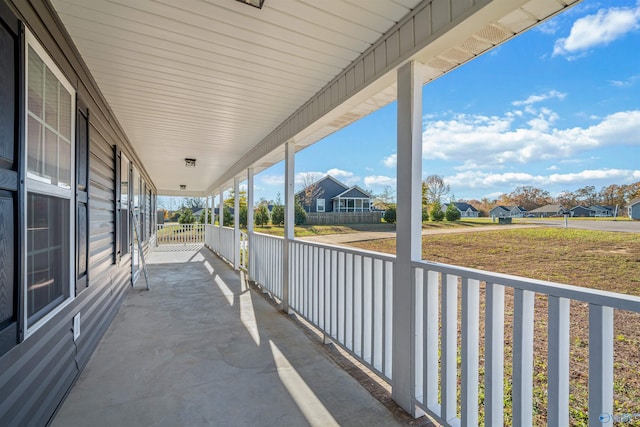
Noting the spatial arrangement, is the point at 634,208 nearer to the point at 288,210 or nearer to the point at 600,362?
the point at 600,362

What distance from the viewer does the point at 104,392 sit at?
2184 millimetres

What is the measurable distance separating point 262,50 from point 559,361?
247 centimetres

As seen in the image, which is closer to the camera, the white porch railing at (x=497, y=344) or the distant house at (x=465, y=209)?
the white porch railing at (x=497, y=344)

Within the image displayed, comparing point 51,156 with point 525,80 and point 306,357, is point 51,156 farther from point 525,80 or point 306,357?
point 525,80

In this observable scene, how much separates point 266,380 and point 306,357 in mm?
471

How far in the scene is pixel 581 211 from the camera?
4.78 ft

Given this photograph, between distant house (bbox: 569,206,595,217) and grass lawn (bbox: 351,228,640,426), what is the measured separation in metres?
0.13

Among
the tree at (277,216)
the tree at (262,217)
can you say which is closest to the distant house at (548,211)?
the tree at (277,216)

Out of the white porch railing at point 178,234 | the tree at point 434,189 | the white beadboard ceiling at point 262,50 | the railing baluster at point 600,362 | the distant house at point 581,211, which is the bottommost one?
the white porch railing at point 178,234

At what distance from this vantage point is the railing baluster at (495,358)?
1.49 m

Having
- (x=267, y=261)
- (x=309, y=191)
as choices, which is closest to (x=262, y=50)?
(x=267, y=261)

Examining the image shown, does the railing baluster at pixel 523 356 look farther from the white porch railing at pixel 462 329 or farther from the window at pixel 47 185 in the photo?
the window at pixel 47 185

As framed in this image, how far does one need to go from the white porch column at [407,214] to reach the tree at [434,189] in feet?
0.65

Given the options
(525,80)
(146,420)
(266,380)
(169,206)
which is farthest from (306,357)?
(169,206)
